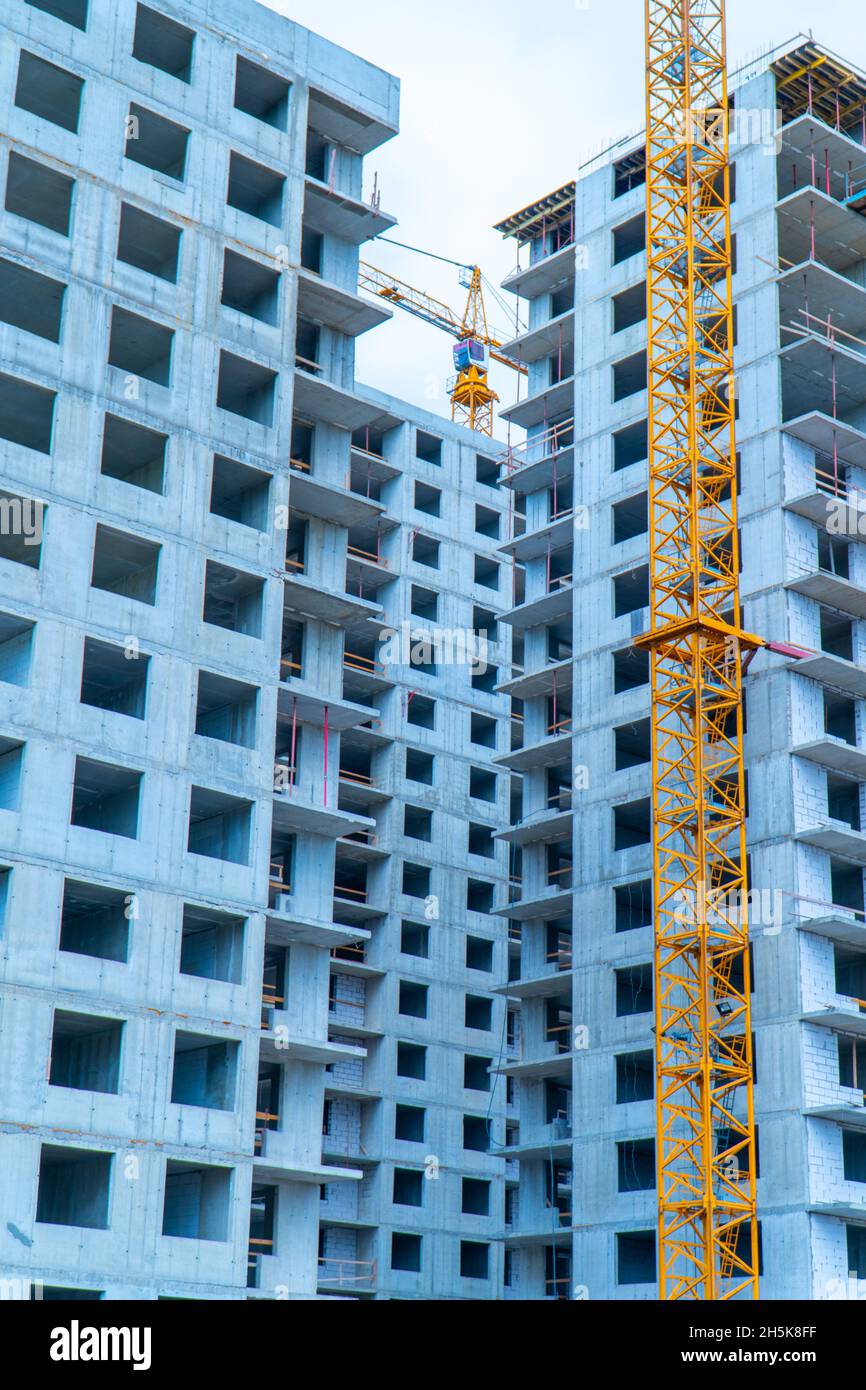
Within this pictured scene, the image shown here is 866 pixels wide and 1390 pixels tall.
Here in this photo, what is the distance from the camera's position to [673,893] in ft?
169

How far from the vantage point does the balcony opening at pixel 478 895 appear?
72.8 metres

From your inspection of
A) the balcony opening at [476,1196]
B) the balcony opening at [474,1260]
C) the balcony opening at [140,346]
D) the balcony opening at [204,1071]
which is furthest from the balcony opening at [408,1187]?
the balcony opening at [140,346]

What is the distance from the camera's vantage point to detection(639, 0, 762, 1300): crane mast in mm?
48469

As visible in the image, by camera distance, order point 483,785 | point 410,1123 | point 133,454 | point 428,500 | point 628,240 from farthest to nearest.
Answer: point 428,500 → point 483,785 → point 410,1123 → point 628,240 → point 133,454

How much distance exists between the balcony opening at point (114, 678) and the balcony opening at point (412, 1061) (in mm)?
23485

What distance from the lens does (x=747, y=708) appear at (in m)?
53.2

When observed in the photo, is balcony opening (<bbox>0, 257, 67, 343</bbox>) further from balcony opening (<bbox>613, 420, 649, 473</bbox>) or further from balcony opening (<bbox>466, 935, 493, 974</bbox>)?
balcony opening (<bbox>466, 935, 493, 974</bbox>)

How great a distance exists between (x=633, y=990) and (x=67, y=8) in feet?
107

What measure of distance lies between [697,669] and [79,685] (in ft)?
58.8

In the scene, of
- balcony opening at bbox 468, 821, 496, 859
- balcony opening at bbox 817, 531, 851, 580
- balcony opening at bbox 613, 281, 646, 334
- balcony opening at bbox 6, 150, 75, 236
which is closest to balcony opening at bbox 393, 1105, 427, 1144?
balcony opening at bbox 468, 821, 496, 859

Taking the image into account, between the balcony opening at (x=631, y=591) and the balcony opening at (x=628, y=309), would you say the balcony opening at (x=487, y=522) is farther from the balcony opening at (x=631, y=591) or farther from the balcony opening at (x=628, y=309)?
the balcony opening at (x=631, y=591)

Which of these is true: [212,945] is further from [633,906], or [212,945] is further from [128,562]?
[633,906]

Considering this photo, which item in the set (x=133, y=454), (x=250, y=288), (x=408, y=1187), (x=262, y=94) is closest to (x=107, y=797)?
(x=133, y=454)
